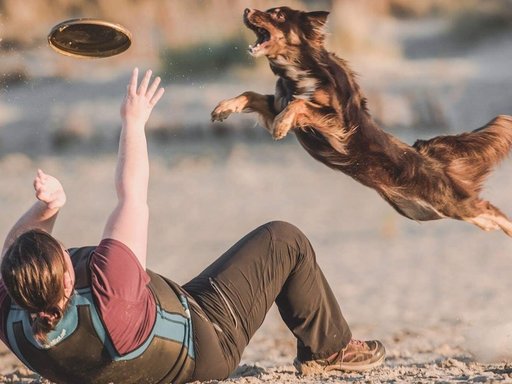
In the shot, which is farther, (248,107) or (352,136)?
(248,107)

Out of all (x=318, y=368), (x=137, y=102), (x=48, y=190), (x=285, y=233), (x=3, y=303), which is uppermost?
(x=137, y=102)

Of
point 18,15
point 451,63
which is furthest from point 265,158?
point 18,15

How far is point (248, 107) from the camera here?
4.96 m

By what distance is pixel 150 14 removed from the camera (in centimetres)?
1458

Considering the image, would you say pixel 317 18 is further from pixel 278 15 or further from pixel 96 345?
pixel 96 345

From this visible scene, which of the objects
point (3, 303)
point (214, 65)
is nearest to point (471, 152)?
point (3, 303)

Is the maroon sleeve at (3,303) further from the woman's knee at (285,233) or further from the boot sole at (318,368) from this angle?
the boot sole at (318,368)

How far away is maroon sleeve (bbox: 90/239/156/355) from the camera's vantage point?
11.4 feet

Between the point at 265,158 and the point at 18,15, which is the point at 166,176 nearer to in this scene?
the point at 265,158

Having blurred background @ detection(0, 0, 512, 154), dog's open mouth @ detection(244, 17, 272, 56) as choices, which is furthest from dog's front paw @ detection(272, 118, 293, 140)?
blurred background @ detection(0, 0, 512, 154)

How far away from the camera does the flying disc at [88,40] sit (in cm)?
462

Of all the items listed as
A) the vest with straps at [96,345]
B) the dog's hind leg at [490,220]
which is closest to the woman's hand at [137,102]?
the vest with straps at [96,345]

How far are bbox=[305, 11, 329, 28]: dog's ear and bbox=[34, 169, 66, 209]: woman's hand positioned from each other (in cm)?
168

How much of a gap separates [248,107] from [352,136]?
1.63 ft
